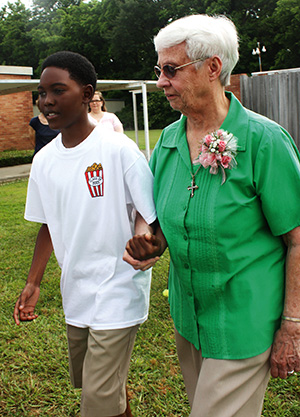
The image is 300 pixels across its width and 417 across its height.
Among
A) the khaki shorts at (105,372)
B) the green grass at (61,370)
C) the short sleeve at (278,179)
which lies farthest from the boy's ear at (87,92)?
the green grass at (61,370)

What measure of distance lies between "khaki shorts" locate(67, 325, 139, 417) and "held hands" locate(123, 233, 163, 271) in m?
0.43

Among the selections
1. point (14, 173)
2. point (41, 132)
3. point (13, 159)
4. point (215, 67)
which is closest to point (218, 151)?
point (215, 67)

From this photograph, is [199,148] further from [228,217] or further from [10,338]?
[10,338]

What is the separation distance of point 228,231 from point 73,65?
1187mm

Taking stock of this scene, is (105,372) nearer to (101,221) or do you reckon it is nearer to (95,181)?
(101,221)

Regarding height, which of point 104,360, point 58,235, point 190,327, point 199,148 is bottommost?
point 104,360

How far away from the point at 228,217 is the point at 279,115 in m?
6.41

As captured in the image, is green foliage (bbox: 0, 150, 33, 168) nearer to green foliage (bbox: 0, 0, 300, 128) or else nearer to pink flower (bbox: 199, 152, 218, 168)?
pink flower (bbox: 199, 152, 218, 168)

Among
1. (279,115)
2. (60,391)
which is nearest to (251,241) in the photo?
(60,391)

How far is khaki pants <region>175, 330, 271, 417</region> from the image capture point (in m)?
1.89

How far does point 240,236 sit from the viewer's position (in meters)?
1.91

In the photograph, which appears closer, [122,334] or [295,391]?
[122,334]

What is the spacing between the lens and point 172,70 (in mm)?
2023

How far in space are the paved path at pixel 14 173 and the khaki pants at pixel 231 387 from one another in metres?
14.1
